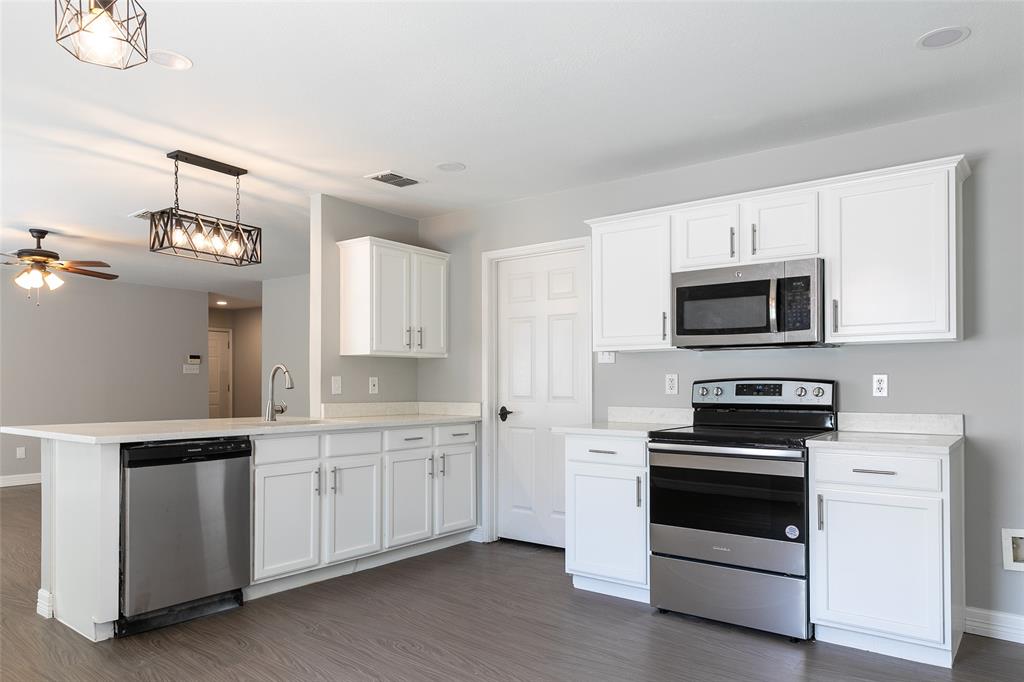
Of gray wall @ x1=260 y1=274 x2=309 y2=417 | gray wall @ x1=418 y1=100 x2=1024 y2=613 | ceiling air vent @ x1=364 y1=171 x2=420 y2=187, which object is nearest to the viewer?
gray wall @ x1=418 y1=100 x2=1024 y2=613

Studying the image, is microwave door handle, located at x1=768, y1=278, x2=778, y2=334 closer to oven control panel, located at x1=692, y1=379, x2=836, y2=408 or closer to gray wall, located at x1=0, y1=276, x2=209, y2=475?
oven control panel, located at x1=692, y1=379, x2=836, y2=408

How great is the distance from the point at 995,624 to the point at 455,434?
10.3ft

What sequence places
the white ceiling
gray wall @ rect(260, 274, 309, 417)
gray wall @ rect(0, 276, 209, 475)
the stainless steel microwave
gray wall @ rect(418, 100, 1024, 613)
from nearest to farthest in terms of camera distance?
the white ceiling, gray wall @ rect(418, 100, 1024, 613), the stainless steel microwave, gray wall @ rect(0, 276, 209, 475), gray wall @ rect(260, 274, 309, 417)

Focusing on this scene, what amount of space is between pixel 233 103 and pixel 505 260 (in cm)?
231

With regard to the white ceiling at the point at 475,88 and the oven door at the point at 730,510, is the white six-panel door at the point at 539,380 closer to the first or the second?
the white ceiling at the point at 475,88

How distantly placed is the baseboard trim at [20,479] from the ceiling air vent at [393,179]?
18.9 feet

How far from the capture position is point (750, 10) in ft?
7.86

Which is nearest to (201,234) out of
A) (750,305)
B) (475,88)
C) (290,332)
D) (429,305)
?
(429,305)

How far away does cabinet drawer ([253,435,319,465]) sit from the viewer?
3.58 m

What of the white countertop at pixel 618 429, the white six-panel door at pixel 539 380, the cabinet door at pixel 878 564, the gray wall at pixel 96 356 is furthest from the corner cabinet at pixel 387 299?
the gray wall at pixel 96 356

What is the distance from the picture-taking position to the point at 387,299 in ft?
15.5

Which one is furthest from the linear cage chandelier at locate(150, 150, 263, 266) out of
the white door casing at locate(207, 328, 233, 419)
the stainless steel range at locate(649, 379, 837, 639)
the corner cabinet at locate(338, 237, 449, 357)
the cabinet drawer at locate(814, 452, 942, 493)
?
the white door casing at locate(207, 328, 233, 419)

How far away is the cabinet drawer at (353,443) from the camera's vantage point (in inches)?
155

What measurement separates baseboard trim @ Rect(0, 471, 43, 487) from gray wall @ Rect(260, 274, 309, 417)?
271 centimetres
